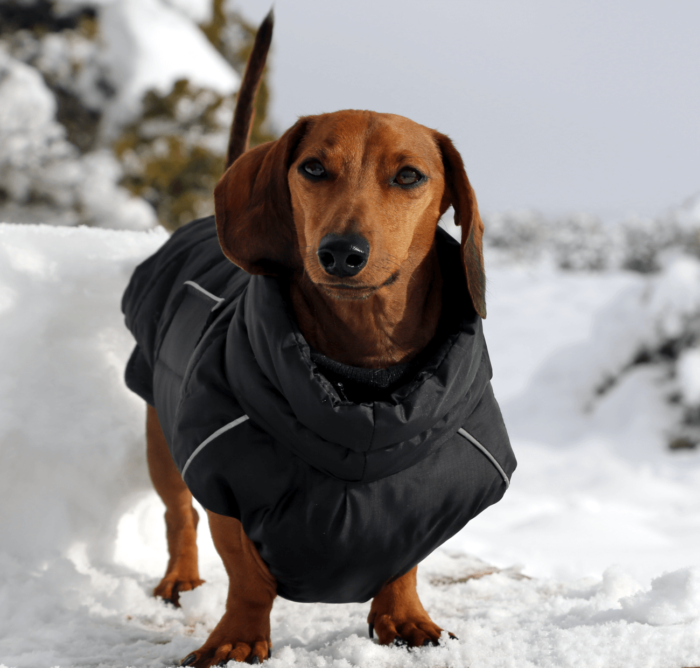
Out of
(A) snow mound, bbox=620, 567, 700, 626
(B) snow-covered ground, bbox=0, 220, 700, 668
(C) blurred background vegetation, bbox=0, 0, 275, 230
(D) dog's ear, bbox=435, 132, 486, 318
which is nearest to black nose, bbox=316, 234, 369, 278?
(D) dog's ear, bbox=435, 132, 486, 318

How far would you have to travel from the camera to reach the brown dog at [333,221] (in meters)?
1.59

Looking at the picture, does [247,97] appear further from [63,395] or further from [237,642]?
[237,642]

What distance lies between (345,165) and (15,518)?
1511 mm

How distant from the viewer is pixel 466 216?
1.71 m

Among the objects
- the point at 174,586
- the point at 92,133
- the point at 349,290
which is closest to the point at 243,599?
the point at 174,586

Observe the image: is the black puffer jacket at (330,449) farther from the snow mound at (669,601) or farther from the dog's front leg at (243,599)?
the snow mound at (669,601)

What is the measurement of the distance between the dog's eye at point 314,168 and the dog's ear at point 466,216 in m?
0.32

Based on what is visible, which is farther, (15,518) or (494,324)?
(494,324)

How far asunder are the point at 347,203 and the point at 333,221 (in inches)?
2.7

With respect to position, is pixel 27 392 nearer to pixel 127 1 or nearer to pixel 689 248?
pixel 689 248

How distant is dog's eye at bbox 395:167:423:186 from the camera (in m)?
1.64

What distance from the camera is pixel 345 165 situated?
1626 mm

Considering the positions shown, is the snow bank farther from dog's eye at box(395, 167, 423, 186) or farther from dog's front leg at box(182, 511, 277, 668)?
dog's eye at box(395, 167, 423, 186)

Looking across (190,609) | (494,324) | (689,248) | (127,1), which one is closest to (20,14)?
(127,1)
